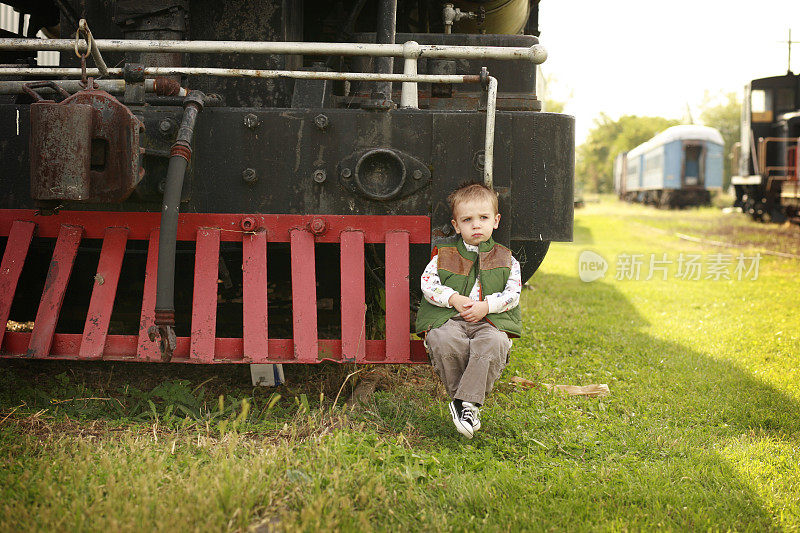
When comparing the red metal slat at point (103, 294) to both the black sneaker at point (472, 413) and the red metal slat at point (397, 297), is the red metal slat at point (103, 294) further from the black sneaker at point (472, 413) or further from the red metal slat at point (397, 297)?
the black sneaker at point (472, 413)

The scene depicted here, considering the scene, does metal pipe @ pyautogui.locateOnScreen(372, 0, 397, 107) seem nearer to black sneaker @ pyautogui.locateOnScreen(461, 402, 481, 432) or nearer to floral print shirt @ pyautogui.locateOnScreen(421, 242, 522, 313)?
floral print shirt @ pyautogui.locateOnScreen(421, 242, 522, 313)

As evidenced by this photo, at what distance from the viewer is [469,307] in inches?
111

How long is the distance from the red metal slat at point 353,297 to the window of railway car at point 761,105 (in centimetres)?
1977

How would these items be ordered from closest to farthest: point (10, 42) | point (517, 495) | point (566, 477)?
point (517, 495) → point (566, 477) → point (10, 42)

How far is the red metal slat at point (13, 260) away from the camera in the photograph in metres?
2.81

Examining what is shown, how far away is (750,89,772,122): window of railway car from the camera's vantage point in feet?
63.5

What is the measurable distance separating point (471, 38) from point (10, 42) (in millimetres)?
1913

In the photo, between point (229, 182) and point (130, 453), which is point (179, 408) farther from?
point (229, 182)

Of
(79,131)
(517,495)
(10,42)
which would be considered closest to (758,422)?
(517,495)

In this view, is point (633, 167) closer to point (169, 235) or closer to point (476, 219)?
point (476, 219)

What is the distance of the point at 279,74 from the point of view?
8.86ft

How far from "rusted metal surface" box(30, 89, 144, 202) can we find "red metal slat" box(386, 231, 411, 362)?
3.46 feet

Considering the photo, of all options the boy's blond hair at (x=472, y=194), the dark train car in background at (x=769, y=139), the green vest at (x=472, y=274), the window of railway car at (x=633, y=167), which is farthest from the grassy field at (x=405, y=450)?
the window of railway car at (x=633, y=167)

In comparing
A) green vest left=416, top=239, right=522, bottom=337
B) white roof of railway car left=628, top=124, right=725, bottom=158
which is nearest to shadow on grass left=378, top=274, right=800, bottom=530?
green vest left=416, top=239, right=522, bottom=337
